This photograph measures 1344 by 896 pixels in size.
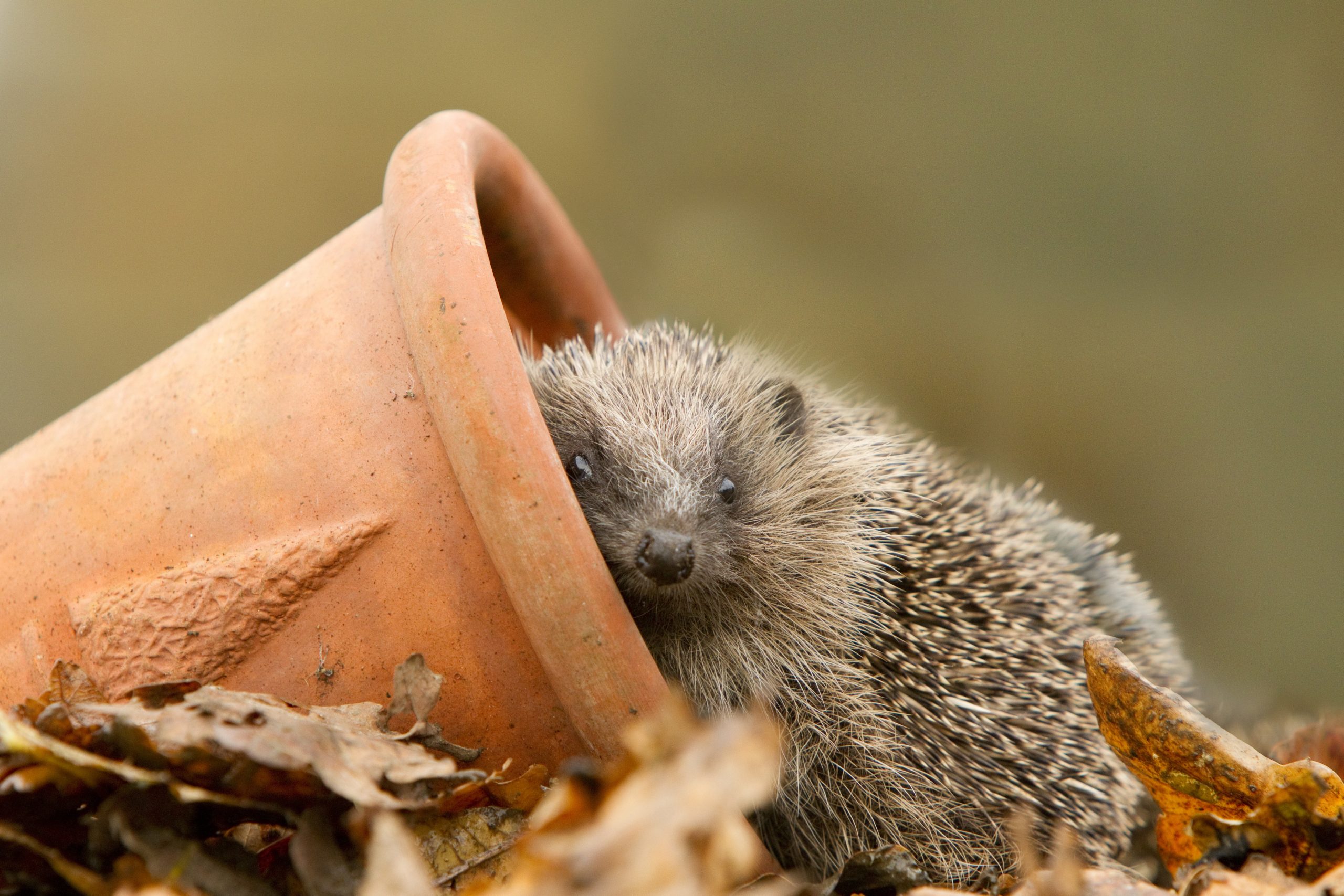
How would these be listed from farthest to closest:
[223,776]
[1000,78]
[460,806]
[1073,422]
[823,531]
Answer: [1073,422] < [1000,78] < [823,531] < [460,806] < [223,776]

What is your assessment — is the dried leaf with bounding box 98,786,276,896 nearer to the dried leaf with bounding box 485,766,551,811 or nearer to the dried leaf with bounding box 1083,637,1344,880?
the dried leaf with bounding box 485,766,551,811

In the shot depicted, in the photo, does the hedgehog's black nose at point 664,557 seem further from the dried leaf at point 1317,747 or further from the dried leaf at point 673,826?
the dried leaf at point 1317,747

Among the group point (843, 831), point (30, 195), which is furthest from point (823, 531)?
point (30, 195)

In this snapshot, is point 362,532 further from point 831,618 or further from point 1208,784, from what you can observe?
point 1208,784

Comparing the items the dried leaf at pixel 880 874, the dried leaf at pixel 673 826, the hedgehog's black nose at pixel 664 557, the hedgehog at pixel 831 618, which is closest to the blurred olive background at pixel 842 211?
the hedgehog at pixel 831 618

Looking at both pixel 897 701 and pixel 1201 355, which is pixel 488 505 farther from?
pixel 1201 355
